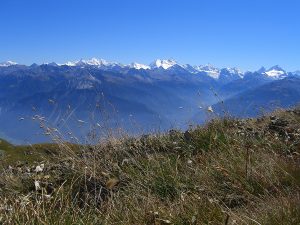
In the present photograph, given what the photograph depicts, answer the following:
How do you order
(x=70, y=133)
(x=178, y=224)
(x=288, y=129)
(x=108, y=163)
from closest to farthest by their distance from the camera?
(x=178, y=224)
(x=108, y=163)
(x=70, y=133)
(x=288, y=129)

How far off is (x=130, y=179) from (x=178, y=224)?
9.20ft

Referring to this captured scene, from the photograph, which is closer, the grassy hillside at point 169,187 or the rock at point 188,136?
the grassy hillside at point 169,187

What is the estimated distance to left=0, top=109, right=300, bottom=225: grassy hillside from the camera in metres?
4.90

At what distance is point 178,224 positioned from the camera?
487 cm

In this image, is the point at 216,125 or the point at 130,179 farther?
the point at 216,125

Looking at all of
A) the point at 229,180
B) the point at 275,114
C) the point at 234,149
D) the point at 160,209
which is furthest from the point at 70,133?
the point at 275,114

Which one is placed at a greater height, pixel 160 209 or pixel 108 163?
pixel 160 209

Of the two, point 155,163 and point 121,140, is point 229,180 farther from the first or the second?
point 121,140

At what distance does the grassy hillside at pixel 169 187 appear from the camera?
4.90 m

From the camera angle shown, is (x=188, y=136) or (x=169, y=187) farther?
(x=188, y=136)

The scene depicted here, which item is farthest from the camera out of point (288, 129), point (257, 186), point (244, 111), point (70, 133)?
point (244, 111)

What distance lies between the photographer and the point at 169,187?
6.77 meters

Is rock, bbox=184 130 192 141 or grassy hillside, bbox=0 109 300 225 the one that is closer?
grassy hillside, bbox=0 109 300 225

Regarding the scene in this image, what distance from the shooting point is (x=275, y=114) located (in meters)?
13.1
